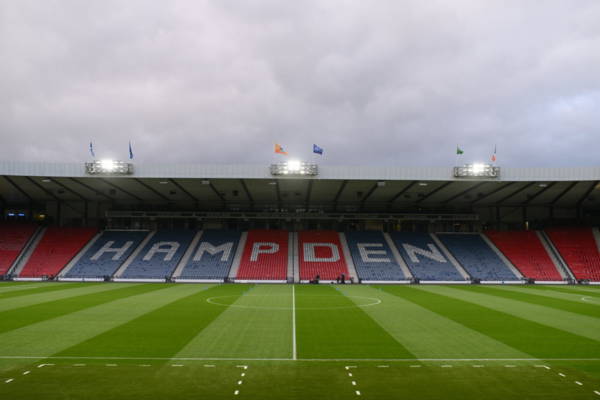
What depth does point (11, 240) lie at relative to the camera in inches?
2164

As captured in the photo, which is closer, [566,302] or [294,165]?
[566,302]

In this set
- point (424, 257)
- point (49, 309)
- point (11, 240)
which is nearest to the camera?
point (49, 309)

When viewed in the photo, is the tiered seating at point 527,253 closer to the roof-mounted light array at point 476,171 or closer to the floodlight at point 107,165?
the roof-mounted light array at point 476,171

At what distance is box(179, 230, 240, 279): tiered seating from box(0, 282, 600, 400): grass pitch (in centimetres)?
2260

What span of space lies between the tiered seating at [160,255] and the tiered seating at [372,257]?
20.4 metres

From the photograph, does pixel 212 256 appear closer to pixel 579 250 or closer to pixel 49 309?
pixel 49 309

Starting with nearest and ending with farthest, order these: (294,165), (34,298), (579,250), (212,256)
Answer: (34,298) → (294,165) → (212,256) → (579,250)

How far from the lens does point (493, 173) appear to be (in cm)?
4438

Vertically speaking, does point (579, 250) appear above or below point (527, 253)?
above

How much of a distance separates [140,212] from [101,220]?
19.4 ft

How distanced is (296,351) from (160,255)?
137ft

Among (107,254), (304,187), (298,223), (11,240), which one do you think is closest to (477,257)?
(304,187)

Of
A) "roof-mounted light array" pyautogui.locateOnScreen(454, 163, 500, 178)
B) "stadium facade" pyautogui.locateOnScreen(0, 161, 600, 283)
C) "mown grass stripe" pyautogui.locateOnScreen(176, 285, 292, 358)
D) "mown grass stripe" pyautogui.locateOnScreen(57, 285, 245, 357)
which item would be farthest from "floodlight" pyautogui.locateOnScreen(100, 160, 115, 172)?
"roof-mounted light array" pyautogui.locateOnScreen(454, 163, 500, 178)

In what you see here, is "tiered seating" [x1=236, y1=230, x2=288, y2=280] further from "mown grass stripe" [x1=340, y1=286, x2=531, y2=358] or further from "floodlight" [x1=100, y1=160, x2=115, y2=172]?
"mown grass stripe" [x1=340, y1=286, x2=531, y2=358]
